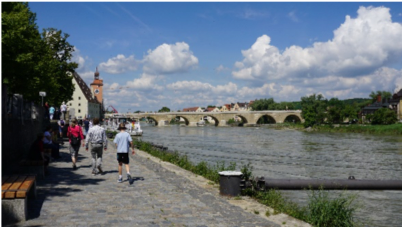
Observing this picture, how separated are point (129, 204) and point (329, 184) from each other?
599cm

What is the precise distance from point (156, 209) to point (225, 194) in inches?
73.3

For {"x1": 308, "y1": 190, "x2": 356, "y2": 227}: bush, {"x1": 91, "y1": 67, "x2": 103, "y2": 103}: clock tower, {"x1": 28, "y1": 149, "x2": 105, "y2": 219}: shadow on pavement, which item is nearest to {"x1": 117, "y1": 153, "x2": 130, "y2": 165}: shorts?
{"x1": 28, "y1": 149, "x2": 105, "y2": 219}: shadow on pavement

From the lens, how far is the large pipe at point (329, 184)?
10.3 m

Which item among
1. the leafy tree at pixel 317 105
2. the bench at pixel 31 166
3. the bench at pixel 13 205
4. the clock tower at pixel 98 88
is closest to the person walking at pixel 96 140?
the bench at pixel 31 166

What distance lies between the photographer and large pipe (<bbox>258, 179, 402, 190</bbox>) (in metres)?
10.3

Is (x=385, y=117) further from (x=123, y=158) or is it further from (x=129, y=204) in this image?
(x=129, y=204)

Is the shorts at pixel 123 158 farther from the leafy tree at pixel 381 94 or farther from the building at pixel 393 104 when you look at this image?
the leafy tree at pixel 381 94

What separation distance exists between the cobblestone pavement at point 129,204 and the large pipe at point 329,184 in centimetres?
214

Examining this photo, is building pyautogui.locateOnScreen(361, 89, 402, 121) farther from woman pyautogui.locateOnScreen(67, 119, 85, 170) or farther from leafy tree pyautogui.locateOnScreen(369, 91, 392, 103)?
woman pyautogui.locateOnScreen(67, 119, 85, 170)

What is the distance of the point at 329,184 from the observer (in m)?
11.0

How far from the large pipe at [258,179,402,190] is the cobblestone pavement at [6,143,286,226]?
2136 millimetres

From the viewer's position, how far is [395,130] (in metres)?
58.4

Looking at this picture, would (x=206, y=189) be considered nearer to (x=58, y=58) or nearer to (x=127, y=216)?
(x=127, y=216)

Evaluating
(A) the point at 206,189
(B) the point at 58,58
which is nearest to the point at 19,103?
(A) the point at 206,189
